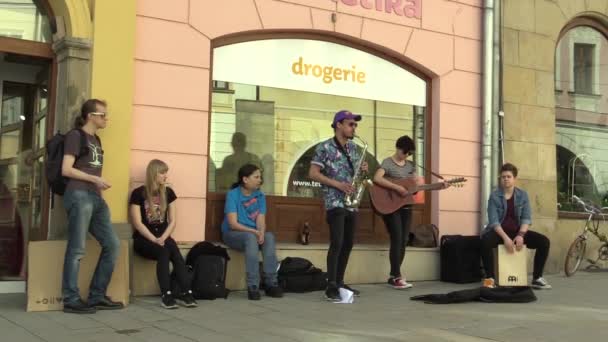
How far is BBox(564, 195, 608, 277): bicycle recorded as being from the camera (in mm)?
9516

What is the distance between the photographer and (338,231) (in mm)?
6820

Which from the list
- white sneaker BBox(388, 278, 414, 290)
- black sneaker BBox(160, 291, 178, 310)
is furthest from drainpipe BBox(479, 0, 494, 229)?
black sneaker BBox(160, 291, 178, 310)

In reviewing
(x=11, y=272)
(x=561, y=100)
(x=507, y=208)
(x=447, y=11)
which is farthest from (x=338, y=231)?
(x=561, y=100)

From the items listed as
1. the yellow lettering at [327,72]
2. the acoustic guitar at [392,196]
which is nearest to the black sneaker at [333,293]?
the acoustic guitar at [392,196]

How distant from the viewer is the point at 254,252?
22.5 feet

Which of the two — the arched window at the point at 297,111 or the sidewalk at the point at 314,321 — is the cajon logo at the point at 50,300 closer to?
the sidewalk at the point at 314,321

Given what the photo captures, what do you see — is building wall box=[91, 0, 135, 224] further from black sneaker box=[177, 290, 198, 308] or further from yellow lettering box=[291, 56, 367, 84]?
yellow lettering box=[291, 56, 367, 84]

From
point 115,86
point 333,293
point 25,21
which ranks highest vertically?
point 25,21

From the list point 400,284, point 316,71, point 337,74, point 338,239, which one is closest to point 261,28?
point 316,71

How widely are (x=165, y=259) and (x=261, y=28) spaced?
318 centimetres

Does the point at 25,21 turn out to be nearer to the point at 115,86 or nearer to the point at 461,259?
the point at 115,86

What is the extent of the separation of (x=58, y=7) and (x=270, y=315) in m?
3.80

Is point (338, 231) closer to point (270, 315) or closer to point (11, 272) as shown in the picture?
point (270, 315)

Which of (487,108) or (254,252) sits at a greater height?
(487,108)
